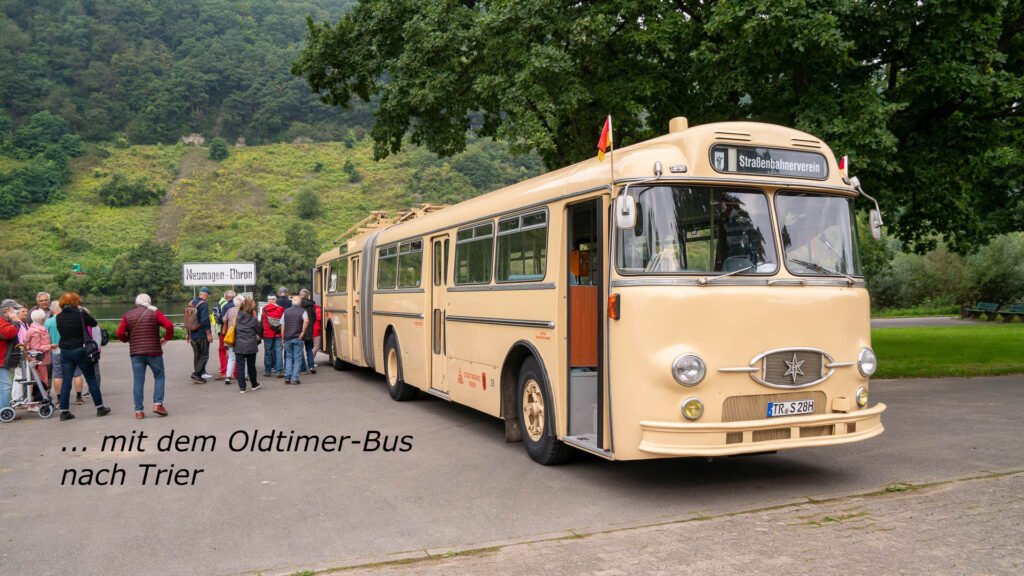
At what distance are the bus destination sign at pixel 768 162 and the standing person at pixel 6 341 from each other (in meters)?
9.86

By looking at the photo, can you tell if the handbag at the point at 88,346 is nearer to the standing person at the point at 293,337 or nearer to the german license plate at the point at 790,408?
the standing person at the point at 293,337

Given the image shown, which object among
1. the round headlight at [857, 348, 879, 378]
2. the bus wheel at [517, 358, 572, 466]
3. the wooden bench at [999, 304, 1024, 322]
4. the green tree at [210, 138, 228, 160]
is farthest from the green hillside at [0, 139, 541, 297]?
the round headlight at [857, 348, 879, 378]

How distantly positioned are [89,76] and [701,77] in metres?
156

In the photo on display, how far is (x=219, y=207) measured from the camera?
116438 millimetres

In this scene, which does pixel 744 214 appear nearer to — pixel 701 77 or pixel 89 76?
pixel 701 77

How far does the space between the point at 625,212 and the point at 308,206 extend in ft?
365

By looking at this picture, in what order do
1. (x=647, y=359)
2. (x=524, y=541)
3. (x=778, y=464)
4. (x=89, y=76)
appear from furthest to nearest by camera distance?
1. (x=89, y=76)
2. (x=778, y=464)
3. (x=647, y=359)
4. (x=524, y=541)

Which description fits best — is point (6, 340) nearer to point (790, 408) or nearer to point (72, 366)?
point (72, 366)

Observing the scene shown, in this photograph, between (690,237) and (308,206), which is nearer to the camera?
(690,237)

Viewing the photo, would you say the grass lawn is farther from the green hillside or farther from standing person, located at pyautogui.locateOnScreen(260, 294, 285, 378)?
the green hillside

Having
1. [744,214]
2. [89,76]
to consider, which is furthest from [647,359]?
[89,76]

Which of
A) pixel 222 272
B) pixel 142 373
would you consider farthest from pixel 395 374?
pixel 222 272

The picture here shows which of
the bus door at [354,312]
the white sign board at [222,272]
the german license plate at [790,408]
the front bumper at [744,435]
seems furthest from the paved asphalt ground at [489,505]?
the white sign board at [222,272]

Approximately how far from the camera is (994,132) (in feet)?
49.0
